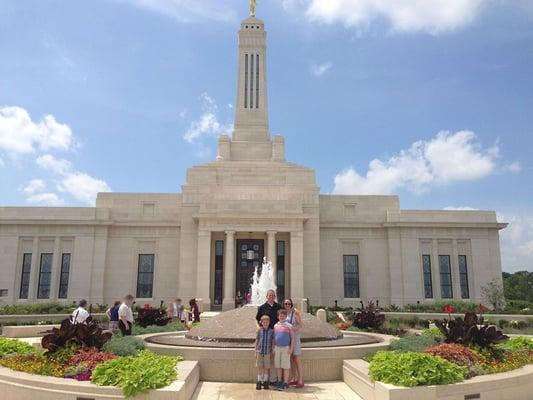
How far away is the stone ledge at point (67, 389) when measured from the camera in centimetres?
796

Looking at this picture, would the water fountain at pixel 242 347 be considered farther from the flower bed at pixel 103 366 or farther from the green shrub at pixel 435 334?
the green shrub at pixel 435 334

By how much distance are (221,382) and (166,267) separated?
26588 mm

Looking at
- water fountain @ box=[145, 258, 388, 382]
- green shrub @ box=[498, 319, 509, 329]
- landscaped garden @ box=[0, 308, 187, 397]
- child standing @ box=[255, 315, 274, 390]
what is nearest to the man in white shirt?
water fountain @ box=[145, 258, 388, 382]

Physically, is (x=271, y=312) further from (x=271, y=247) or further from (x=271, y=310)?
(x=271, y=247)

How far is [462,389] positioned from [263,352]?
150 inches

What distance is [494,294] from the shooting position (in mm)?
34531

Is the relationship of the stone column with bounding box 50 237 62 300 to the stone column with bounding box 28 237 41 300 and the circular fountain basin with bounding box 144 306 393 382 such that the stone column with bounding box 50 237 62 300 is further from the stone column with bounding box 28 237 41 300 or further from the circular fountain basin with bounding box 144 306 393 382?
the circular fountain basin with bounding box 144 306 393 382

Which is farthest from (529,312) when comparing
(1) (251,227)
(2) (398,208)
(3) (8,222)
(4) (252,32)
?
(3) (8,222)

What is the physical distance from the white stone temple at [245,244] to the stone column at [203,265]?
100mm

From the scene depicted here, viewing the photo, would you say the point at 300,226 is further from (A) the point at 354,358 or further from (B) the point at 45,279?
(A) the point at 354,358

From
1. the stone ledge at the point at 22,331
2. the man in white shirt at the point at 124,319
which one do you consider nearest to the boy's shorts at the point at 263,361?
the man in white shirt at the point at 124,319

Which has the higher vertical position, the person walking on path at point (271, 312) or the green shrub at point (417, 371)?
the person walking on path at point (271, 312)

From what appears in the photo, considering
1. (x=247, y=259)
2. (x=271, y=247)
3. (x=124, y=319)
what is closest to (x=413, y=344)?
(x=124, y=319)

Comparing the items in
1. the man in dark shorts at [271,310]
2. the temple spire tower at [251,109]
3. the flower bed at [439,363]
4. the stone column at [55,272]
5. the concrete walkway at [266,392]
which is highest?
the temple spire tower at [251,109]
